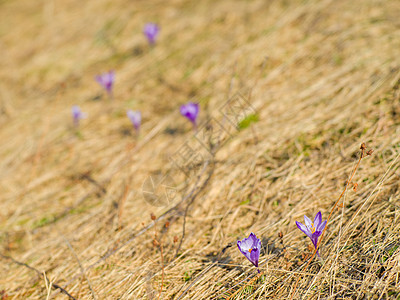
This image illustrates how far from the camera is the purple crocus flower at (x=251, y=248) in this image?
1.65 meters

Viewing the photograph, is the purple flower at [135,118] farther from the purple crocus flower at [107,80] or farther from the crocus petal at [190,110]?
the purple crocus flower at [107,80]

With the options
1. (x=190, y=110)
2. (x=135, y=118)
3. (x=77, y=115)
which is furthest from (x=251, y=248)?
(x=77, y=115)

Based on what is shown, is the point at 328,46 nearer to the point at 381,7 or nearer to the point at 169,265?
the point at 381,7

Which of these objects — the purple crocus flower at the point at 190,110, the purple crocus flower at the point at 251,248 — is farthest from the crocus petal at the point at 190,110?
the purple crocus flower at the point at 251,248

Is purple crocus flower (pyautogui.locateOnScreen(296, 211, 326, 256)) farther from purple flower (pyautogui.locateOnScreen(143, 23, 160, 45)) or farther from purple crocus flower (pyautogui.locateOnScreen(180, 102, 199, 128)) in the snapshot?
purple flower (pyautogui.locateOnScreen(143, 23, 160, 45))

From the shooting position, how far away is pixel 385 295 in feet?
4.84

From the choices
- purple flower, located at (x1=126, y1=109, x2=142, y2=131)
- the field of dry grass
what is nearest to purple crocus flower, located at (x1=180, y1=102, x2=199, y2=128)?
the field of dry grass

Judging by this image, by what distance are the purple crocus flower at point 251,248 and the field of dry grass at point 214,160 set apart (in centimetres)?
9

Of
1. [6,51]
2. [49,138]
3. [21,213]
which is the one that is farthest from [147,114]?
[6,51]

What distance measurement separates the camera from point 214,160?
2.49m

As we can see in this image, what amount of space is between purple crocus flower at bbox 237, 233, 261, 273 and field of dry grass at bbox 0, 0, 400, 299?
0.09m

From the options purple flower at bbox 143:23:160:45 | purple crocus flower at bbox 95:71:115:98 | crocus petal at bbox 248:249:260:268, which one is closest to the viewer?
crocus petal at bbox 248:249:260:268

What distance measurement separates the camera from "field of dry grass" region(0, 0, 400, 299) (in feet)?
5.83

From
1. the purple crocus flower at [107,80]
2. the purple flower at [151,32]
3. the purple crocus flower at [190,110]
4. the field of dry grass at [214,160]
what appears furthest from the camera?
the purple flower at [151,32]
